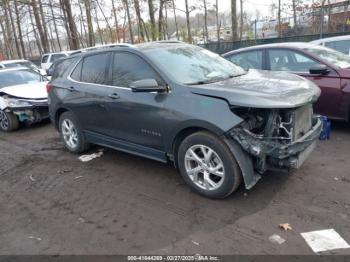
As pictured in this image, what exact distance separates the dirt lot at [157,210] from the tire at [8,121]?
3199 millimetres

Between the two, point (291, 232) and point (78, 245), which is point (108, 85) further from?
point (291, 232)

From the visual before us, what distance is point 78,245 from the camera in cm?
343

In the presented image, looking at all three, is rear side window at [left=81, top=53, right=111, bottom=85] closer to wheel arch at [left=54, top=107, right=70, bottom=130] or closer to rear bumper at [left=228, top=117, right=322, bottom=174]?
wheel arch at [left=54, top=107, right=70, bottom=130]

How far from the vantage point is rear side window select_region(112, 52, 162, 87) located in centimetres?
453

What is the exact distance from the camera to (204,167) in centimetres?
405

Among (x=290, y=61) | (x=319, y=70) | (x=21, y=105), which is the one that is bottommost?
(x=21, y=105)

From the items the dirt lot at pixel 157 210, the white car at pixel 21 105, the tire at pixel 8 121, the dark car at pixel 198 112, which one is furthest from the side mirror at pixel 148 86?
the tire at pixel 8 121

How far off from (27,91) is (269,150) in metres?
6.70

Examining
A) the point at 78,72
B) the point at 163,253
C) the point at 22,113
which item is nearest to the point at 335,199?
A: the point at 163,253

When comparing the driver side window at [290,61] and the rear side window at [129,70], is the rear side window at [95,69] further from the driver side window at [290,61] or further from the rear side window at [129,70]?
the driver side window at [290,61]

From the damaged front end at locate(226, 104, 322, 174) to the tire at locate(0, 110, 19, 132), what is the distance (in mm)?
6424

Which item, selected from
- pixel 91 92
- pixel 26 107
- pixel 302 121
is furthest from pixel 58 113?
pixel 302 121

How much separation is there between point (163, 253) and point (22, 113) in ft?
20.7

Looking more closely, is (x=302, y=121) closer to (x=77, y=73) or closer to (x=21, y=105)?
(x=77, y=73)
